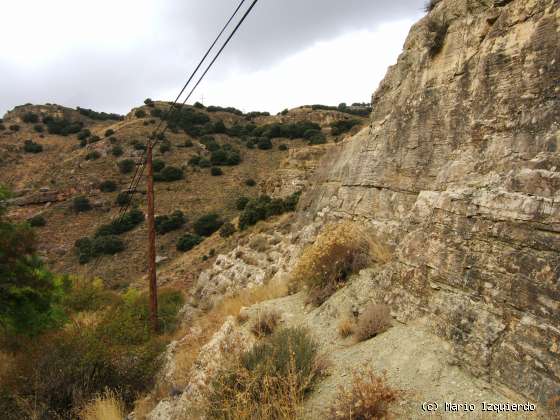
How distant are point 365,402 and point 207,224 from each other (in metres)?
29.0

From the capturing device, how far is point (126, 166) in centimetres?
4206

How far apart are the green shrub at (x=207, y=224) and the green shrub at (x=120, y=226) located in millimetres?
6111

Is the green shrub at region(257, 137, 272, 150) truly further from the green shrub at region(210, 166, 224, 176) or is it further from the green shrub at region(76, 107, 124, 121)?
the green shrub at region(76, 107, 124, 121)

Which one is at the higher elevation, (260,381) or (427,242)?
(427,242)

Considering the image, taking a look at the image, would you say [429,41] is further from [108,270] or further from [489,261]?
[108,270]

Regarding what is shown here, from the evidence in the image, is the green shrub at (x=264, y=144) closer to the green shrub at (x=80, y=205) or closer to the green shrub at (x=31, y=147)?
the green shrub at (x=80, y=205)

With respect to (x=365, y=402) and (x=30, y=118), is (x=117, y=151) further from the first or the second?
(x=365, y=402)

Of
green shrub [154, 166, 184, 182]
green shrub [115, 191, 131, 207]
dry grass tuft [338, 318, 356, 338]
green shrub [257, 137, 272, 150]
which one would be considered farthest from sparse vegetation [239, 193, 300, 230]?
green shrub [257, 137, 272, 150]

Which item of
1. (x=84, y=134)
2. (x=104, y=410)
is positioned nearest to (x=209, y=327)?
(x=104, y=410)

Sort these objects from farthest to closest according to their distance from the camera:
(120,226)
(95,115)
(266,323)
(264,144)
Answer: (95,115) → (264,144) → (120,226) → (266,323)

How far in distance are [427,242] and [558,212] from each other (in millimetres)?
1677

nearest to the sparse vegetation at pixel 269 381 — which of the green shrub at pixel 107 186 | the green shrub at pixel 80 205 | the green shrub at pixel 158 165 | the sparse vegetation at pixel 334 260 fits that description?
the sparse vegetation at pixel 334 260

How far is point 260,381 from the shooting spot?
4.51m

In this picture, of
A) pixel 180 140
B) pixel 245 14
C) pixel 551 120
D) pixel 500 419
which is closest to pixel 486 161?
pixel 551 120
